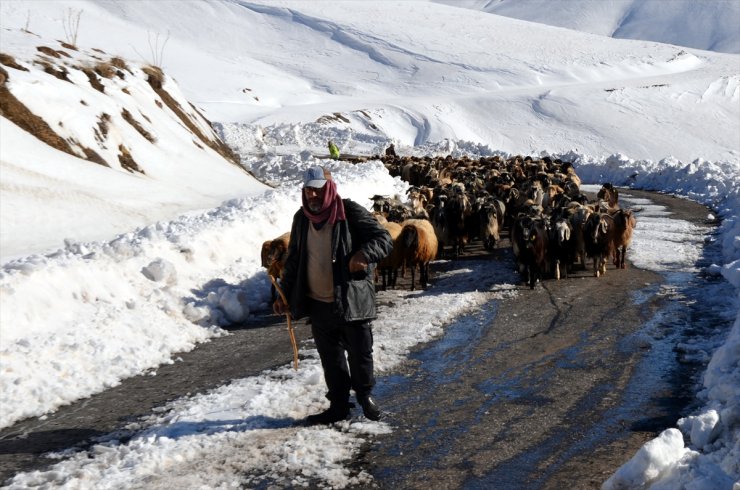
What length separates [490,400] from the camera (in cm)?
711

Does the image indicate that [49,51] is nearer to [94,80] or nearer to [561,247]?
[94,80]

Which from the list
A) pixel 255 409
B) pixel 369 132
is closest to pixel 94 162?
pixel 255 409

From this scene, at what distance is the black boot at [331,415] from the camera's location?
658cm

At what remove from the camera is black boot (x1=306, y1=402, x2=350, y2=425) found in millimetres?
6578

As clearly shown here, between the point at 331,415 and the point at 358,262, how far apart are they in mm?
1384

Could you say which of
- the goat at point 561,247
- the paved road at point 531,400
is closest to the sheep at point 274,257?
the paved road at point 531,400

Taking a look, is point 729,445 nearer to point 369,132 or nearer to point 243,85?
point 369,132

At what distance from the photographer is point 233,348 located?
9398mm

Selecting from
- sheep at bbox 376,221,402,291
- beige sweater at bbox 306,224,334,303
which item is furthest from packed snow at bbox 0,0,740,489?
beige sweater at bbox 306,224,334,303

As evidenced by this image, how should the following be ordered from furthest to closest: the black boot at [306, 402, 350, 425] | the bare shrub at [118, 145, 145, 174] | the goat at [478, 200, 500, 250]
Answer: the bare shrub at [118, 145, 145, 174] → the goat at [478, 200, 500, 250] → the black boot at [306, 402, 350, 425]

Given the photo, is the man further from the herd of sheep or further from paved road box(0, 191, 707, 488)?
the herd of sheep

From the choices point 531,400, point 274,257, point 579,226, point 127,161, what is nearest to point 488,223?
point 579,226

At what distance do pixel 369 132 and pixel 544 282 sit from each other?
59.5m

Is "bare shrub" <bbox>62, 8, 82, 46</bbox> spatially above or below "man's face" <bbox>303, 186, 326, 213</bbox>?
above
